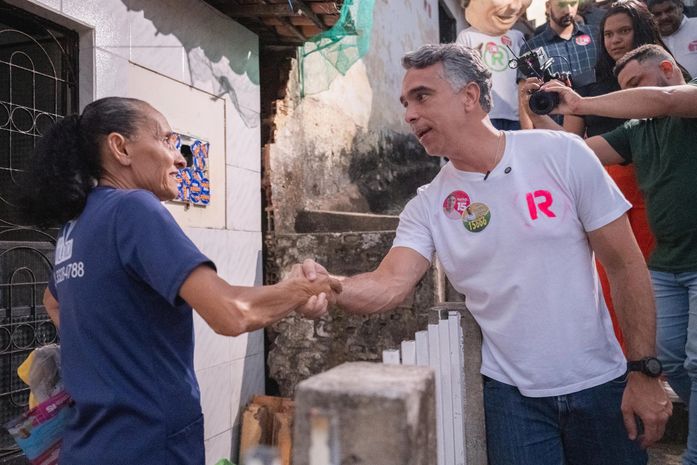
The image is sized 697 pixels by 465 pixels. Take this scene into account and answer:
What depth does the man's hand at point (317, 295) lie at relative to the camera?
7.11ft

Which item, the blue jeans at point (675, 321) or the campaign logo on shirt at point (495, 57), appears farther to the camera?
the campaign logo on shirt at point (495, 57)

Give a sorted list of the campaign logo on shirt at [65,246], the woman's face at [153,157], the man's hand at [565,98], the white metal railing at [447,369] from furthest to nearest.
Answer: the man's hand at [565,98] → the white metal railing at [447,369] → the woman's face at [153,157] → the campaign logo on shirt at [65,246]

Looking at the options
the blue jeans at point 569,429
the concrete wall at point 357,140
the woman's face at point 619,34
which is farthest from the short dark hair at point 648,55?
the concrete wall at point 357,140

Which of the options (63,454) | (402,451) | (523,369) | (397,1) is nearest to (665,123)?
(523,369)

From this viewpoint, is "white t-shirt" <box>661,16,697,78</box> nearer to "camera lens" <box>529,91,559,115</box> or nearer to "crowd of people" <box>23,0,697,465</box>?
"crowd of people" <box>23,0,697,465</box>

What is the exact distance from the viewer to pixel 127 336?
1610 millimetres

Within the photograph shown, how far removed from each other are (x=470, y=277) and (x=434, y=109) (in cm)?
67

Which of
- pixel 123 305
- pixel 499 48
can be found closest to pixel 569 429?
pixel 123 305

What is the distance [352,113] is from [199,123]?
2.86 meters

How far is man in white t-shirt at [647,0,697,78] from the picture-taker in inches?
165

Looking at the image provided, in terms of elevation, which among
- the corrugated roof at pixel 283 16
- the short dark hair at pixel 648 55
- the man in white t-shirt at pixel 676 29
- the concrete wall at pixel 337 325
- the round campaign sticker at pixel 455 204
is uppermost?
the corrugated roof at pixel 283 16

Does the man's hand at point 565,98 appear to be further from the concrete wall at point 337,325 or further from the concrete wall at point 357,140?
the concrete wall at point 357,140

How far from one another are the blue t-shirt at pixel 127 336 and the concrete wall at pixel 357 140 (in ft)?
13.5

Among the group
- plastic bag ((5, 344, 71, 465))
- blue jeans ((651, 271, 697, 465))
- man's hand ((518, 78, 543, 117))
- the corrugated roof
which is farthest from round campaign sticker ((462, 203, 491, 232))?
the corrugated roof
